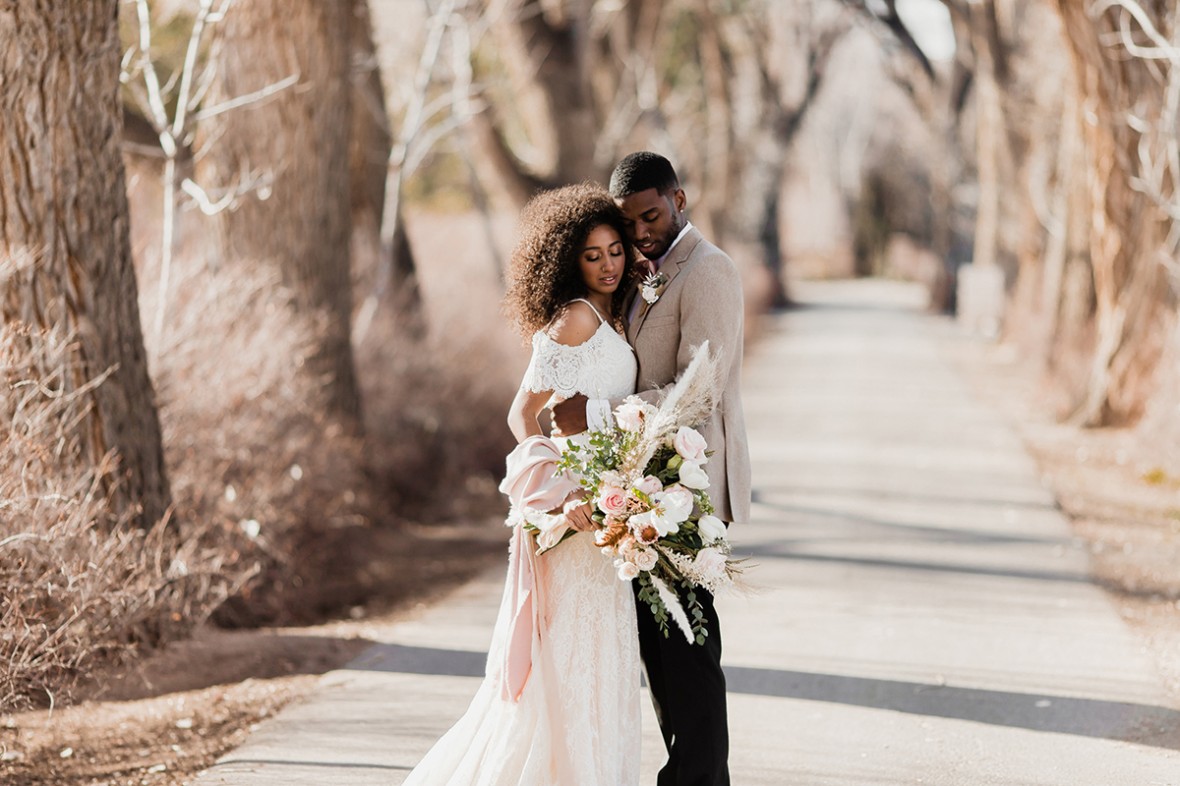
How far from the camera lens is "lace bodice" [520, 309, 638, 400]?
4.71m

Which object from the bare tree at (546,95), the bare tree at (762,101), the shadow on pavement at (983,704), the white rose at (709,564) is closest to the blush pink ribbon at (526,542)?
the white rose at (709,564)

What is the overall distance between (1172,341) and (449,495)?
20.4ft

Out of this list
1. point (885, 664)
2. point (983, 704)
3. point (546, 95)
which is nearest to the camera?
point (983, 704)

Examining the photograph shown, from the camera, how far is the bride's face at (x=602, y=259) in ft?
15.4

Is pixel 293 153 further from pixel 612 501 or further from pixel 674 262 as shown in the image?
pixel 612 501

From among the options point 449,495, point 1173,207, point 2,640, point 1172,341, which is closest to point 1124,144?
point 1173,207

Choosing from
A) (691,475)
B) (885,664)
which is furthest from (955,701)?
(691,475)

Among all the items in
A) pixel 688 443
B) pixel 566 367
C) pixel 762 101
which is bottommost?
pixel 688 443

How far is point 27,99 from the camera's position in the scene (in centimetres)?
646

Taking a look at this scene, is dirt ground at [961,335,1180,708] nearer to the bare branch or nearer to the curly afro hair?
the curly afro hair

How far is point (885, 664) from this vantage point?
7254 mm

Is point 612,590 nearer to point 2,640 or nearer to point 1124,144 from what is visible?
point 2,640

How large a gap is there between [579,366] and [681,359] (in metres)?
0.34

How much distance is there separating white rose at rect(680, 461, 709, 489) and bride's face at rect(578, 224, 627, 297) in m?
0.62
